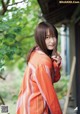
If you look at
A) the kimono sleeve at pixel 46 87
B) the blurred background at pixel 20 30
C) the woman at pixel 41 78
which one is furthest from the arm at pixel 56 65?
the blurred background at pixel 20 30

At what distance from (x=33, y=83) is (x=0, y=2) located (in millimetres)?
5712

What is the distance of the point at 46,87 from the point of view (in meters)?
2.37

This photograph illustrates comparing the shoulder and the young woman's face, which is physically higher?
the young woman's face

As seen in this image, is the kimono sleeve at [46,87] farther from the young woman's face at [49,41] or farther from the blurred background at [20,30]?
the blurred background at [20,30]

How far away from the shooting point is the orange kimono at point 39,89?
2.37 metres

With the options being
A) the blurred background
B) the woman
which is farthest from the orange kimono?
the blurred background

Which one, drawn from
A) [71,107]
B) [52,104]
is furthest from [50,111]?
[71,107]

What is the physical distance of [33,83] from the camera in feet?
7.91

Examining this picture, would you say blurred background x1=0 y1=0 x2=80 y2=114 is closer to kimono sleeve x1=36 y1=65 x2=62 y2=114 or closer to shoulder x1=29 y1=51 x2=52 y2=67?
shoulder x1=29 y1=51 x2=52 y2=67

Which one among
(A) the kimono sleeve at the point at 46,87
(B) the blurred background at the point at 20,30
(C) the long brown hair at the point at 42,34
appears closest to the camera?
(A) the kimono sleeve at the point at 46,87

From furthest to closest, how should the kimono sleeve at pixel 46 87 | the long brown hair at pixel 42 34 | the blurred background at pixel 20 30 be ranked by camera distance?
Answer: the blurred background at pixel 20 30 → the long brown hair at pixel 42 34 → the kimono sleeve at pixel 46 87

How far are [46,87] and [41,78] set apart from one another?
7cm

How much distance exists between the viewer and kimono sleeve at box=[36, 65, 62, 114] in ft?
7.77

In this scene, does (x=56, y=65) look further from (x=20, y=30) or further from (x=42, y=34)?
(x=20, y=30)
